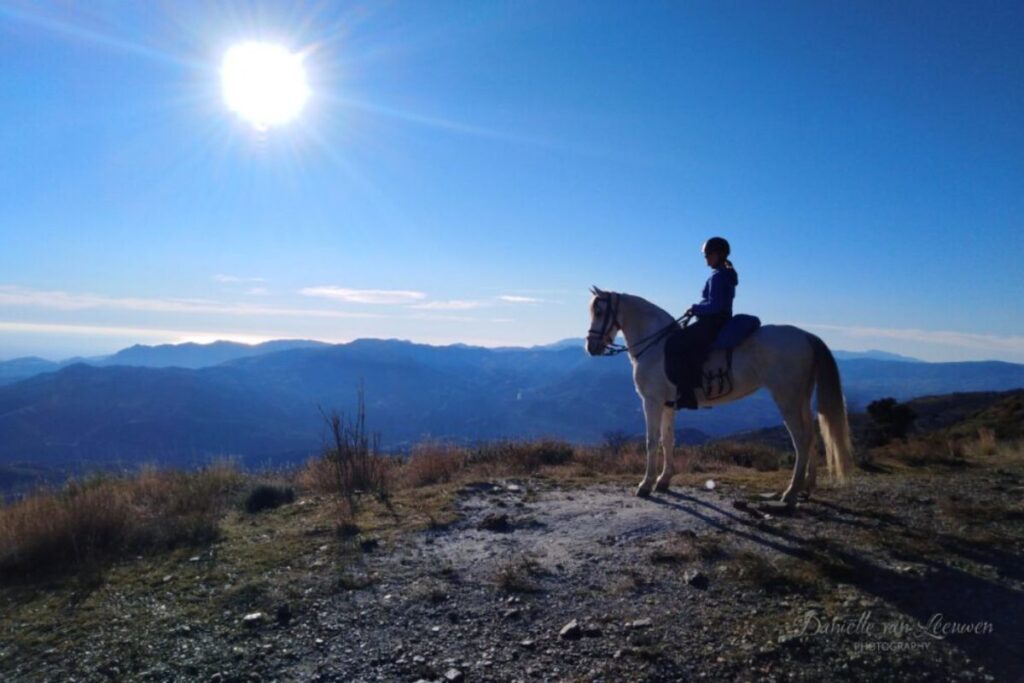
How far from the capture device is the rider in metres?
7.97

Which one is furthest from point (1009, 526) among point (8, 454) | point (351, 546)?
point (8, 454)

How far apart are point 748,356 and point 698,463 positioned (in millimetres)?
5560

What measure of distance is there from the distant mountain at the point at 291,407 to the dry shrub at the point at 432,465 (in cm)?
3197

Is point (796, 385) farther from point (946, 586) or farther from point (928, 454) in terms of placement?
point (928, 454)

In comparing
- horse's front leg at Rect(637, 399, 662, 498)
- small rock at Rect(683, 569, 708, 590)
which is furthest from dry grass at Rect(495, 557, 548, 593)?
horse's front leg at Rect(637, 399, 662, 498)

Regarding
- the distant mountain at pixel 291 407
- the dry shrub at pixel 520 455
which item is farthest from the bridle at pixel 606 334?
the distant mountain at pixel 291 407

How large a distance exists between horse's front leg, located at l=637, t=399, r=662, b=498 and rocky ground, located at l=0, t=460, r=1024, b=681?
1.08 metres

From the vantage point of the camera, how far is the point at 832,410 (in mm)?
7672

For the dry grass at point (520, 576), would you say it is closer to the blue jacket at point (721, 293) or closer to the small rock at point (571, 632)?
the small rock at point (571, 632)

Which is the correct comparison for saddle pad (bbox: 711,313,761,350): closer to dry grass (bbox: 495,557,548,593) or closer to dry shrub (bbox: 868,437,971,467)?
dry grass (bbox: 495,557,548,593)

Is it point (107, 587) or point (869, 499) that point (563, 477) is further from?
point (107, 587)

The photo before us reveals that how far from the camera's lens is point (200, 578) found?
620cm

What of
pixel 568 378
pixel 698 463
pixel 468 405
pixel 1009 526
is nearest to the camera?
pixel 1009 526

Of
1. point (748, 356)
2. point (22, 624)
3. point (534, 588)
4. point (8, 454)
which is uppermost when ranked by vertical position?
point (748, 356)
